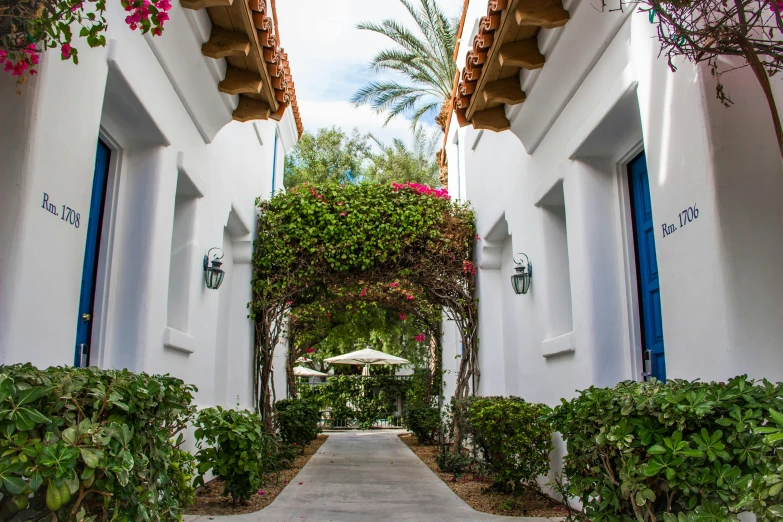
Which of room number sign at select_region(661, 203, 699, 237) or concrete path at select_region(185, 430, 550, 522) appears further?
concrete path at select_region(185, 430, 550, 522)

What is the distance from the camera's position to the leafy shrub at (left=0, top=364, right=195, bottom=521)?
7.23ft

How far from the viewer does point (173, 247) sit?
6480 millimetres

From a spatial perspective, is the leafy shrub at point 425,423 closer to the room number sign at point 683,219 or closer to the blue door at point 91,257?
the blue door at point 91,257

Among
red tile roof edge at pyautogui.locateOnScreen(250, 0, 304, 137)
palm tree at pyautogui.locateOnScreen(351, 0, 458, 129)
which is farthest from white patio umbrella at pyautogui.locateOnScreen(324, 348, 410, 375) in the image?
red tile roof edge at pyautogui.locateOnScreen(250, 0, 304, 137)

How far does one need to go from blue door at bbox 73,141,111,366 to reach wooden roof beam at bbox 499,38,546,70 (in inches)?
140

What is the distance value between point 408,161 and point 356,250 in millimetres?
16871

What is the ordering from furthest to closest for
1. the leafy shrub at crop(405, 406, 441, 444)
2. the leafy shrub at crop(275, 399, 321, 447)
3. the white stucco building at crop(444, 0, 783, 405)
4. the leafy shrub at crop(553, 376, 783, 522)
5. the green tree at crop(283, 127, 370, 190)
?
the green tree at crop(283, 127, 370, 190) → the leafy shrub at crop(405, 406, 441, 444) → the leafy shrub at crop(275, 399, 321, 447) → the white stucco building at crop(444, 0, 783, 405) → the leafy shrub at crop(553, 376, 783, 522)

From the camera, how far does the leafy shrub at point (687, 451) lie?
243 cm

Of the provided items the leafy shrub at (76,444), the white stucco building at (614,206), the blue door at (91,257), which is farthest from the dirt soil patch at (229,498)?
the white stucco building at (614,206)

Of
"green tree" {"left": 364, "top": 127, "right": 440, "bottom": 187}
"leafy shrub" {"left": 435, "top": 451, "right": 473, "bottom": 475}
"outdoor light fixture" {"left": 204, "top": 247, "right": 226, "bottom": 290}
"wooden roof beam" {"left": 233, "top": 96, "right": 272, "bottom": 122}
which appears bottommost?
"leafy shrub" {"left": 435, "top": 451, "right": 473, "bottom": 475}

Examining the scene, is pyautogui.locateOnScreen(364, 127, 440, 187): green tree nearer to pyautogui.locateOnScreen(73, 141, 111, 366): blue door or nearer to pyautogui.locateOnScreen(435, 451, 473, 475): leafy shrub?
pyautogui.locateOnScreen(435, 451, 473, 475): leafy shrub

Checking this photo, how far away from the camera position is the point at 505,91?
20.7 ft

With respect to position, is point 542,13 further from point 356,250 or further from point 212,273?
point 356,250

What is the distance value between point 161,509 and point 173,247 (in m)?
3.52
